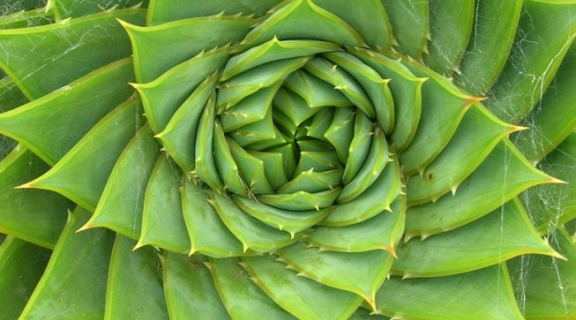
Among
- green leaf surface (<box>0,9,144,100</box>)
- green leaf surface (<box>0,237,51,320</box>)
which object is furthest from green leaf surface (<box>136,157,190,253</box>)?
green leaf surface (<box>0,237,51,320</box>)

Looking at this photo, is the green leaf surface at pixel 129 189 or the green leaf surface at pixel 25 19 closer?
the green leaf surface at pixel 129 189

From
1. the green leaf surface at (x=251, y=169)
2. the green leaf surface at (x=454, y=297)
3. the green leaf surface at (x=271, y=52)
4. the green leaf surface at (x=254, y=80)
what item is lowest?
the green leaf surface at (x=454, y=297)

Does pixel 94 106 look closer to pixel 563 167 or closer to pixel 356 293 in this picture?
pixel 356 293

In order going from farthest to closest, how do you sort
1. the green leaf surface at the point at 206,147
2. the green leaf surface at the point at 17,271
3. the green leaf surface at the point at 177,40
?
the green leaf surface at the point at 17,271 < the green leaf surface at the point at 206,147 < the green leaf surface at the point at 177,40

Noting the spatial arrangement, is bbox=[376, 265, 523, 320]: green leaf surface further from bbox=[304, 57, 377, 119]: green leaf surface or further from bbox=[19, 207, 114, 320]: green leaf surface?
bbox=[19, 207, 114, 320]: green leaf surface

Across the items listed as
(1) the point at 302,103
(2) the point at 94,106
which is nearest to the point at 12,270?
(2) the point at 94,106

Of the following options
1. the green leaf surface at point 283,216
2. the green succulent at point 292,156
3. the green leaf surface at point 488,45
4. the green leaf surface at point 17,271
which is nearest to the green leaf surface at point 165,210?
the green succulent at point 292,156

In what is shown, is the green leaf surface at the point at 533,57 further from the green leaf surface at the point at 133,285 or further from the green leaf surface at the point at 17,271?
the green leaf surface at the point at 17,271
